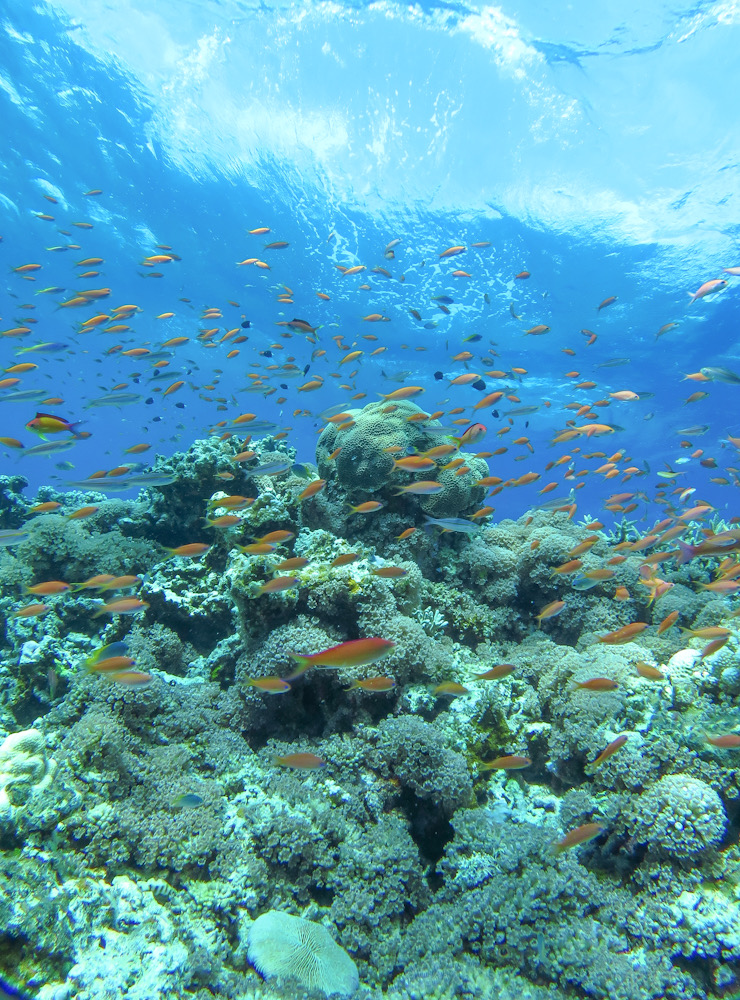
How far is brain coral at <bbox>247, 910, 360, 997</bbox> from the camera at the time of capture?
298 centimetres

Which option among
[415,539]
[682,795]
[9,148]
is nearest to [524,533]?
[415,539]

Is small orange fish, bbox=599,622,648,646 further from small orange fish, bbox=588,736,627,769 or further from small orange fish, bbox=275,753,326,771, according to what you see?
small orange fish, bbox=275,753,326,771

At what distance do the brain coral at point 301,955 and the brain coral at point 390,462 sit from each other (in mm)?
4966

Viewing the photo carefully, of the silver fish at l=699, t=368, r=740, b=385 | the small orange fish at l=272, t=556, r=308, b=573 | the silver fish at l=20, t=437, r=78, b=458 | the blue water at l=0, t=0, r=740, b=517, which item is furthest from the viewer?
the blue water at l=0, t=0, r=740, b=517

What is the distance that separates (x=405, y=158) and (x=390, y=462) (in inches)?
735

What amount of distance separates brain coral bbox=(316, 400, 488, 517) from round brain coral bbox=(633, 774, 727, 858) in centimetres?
426

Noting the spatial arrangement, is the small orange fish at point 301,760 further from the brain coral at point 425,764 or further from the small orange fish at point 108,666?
the small orange fish at point 108,666

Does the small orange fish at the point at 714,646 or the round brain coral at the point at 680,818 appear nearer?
the round brain coral at the point at 680,818

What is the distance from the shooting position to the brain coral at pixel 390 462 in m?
6.93

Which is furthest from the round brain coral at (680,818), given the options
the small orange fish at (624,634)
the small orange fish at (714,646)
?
the small orange fish at (624,634)

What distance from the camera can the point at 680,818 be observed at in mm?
3457

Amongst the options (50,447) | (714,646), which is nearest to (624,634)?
(714,646)

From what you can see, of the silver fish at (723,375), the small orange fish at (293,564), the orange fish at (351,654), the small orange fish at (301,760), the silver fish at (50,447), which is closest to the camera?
the orange fish at (351,654)

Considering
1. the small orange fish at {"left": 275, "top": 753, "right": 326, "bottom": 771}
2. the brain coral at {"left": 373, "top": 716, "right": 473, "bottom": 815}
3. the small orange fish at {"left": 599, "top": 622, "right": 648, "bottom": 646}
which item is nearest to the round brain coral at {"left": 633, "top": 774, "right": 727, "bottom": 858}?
the brain coral at {"left": 373, "top": 716, "right": 473, "bottom": 815}
